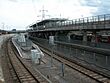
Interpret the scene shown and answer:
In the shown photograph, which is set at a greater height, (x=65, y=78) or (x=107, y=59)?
(x=107, y=59)

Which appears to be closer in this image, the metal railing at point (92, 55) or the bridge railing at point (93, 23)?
the metal railing at point (92, 55)

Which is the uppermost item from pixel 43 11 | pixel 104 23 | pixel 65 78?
pixel 43 11

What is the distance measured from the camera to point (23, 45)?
40656mm

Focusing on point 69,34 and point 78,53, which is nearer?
point 78,53

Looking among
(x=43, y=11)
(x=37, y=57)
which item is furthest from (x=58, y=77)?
(x=43, y=11)

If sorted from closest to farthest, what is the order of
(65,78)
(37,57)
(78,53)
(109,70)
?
(65,78), (109,70), (37,57), (78,53)

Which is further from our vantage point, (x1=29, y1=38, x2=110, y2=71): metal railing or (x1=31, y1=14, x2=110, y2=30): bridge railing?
(x1=31, y1=14, x2=110, y2=30): bridge railing

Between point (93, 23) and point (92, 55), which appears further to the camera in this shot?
point (93, 23)

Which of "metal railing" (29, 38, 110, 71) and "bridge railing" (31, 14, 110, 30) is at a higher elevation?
"bridge railing" (31, 14, 110, 30)

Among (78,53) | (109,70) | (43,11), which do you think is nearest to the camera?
(109,70)

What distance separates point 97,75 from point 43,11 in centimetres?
7356

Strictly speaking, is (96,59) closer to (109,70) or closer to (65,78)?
(109,70)

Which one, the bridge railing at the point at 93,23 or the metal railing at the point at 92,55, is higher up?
the bridge railing at the point at 93,23

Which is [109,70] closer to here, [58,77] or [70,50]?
[58,77]
